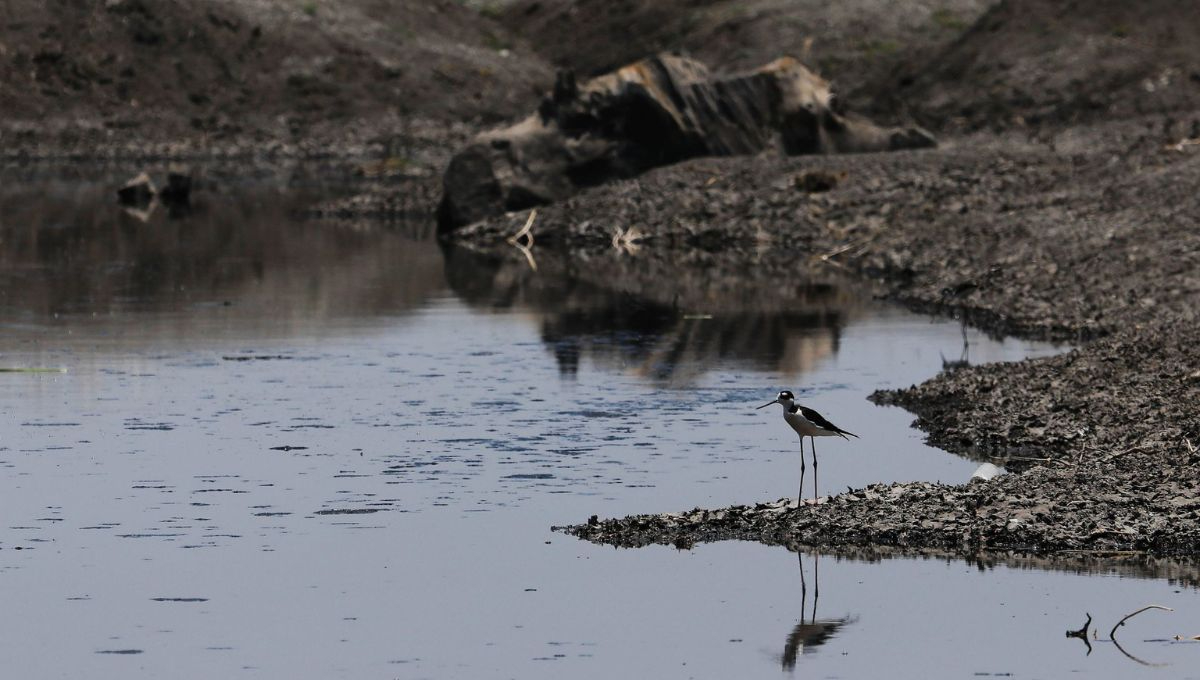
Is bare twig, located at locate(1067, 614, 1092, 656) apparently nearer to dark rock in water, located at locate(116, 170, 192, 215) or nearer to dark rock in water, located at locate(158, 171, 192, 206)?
dark rock in water, located at locate(116, 170, 192, 215)

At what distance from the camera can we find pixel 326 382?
1088 inches

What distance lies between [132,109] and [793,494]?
72.6m

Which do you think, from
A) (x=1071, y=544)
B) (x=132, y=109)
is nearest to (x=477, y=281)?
(x=1071, y=544)

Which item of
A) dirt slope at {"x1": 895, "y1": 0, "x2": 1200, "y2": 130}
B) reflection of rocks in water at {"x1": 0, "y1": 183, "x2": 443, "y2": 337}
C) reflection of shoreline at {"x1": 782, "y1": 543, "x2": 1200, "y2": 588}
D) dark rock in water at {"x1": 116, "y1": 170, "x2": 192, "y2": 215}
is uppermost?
dirt slope at {"x1": 895, "y1": 0, "x2": 1200, "y2": 130}

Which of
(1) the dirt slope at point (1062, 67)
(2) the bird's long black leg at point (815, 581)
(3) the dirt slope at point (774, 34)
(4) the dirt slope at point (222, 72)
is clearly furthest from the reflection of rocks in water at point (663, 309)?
(4) the dirt slope at point (222, 72)

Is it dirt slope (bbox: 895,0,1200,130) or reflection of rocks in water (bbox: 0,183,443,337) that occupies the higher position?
dirt slope (bbox: 895,0,1200,130)

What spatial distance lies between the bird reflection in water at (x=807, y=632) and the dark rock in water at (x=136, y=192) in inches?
1924

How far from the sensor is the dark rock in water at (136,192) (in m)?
62.1

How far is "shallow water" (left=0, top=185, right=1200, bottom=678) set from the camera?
581 inches

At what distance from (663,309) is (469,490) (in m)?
16.9

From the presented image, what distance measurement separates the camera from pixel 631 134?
5206 cm

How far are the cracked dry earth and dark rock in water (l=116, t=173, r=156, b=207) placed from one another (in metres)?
15.6

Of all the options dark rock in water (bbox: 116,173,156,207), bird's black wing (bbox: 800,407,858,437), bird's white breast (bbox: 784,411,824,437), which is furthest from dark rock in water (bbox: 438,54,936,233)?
bird's black wing (bbox: 800,407,858,437)

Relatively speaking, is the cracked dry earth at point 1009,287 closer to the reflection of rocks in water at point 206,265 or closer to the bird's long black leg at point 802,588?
the bird's long black leg at point 802,588
